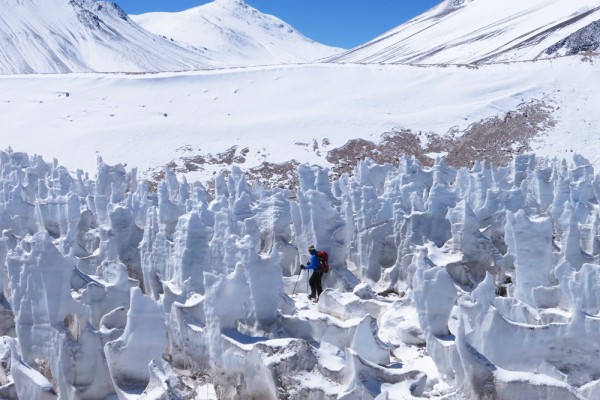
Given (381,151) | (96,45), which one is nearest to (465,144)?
(381,151)

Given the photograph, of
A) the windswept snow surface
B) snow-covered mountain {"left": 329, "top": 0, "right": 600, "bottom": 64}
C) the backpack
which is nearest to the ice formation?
the backpack

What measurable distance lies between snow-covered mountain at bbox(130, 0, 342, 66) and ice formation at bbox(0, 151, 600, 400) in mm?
124020

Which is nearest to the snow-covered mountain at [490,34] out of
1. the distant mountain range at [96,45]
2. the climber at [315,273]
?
the distant mountain range at [96,45]

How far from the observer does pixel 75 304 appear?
856 cm

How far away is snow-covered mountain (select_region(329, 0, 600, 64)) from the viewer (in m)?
62.6

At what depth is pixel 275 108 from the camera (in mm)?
33500

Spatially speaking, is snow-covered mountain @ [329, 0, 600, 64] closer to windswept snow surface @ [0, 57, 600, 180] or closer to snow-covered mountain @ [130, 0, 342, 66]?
windswept snow surface @ [0, 57, 600, 180]

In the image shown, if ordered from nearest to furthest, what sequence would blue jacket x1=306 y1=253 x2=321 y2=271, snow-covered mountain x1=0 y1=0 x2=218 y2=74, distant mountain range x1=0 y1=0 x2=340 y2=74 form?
blue jacket x1=306 y1=253 x2=321 y2=271 < snow-covered mountain x1=0 y1=0 x2=218 y2=74 < distant mountain range x1=0 y1=0 x2=340 y2=74

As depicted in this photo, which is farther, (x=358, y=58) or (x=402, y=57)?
(x=358, y=58)

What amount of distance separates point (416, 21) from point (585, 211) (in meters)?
104

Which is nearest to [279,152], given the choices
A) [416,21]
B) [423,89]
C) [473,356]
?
[423,89]

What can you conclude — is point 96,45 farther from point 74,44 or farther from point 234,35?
point 234,35

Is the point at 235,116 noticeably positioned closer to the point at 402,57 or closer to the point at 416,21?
the point at 402,57

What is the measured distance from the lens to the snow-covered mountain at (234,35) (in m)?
151
